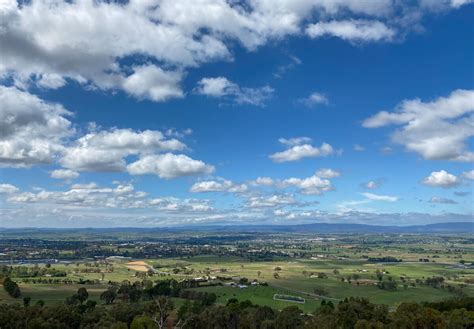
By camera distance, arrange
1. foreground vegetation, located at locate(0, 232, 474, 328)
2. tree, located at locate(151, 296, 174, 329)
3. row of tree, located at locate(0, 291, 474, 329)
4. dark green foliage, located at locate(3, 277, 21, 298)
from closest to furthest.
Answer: tree, located at locate(151, 296, 174, 329), row of tree, located at locate(0, 291, 474, 329), foreground vegetation, located at locate(0, 232, 474, 328), dark green foliage, located at locate(3, 277, 21, 298)

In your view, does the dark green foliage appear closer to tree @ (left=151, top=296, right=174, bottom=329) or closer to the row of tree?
the row of tree

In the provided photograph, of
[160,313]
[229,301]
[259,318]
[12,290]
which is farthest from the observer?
[12,290]

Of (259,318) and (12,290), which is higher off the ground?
(12,290)

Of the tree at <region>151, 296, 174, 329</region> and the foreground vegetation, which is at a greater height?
the tree at <region>151, 296, 174, 329</region>

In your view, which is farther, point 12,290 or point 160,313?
Result: point 12,290

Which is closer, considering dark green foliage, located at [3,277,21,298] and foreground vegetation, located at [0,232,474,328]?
foreground vegetation, located at [0,232,474,328]

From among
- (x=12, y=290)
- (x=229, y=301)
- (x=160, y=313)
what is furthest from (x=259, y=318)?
(x=12, y=290)

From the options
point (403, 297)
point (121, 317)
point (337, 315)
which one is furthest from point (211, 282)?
point (337, 315)

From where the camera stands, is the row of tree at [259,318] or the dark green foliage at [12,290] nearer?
the row of tree at [259,318]

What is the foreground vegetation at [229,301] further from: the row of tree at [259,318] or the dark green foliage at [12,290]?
the dark green foliage at [12,290]

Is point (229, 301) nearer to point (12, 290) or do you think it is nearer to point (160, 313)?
point (160, 313)

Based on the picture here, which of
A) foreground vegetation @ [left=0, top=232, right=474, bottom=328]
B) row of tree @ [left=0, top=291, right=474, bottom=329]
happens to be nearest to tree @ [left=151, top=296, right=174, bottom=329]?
foreground vegetation @ [left=0, top=232, right=474, bottom=328]

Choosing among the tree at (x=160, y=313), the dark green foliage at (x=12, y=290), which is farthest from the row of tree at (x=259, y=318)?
the dark green foliage at (x=12, y=290)

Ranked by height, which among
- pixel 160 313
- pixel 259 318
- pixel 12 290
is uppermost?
pixel 160 313
